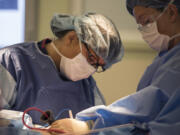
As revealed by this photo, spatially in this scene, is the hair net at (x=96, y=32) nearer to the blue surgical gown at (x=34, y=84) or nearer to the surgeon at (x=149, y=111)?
the blue surgical gown at (x=34, y=84)

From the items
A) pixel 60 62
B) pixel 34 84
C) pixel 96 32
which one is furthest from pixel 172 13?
pixel 34 84

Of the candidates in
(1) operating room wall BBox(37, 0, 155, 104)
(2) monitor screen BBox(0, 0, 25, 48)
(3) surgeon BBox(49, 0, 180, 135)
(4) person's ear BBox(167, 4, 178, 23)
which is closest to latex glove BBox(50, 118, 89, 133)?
(3) surgeon BBox(49, 0, 180, 135)

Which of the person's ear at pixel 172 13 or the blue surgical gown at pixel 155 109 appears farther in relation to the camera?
the person's ear at pixel 172 13

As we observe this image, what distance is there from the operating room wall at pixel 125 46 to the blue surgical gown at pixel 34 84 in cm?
57

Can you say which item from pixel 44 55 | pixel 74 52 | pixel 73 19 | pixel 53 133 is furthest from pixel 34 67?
pixel 53 133

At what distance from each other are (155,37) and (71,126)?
65cm

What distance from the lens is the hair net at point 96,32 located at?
142cm

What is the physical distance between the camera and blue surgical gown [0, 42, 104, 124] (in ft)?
4.31

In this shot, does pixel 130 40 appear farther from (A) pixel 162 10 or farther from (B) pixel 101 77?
(A) pixel 162 10

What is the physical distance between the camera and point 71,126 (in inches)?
39.4

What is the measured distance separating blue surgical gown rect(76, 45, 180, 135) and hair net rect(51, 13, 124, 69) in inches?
19.1

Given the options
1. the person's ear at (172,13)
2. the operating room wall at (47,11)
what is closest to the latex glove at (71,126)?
the person's ear at (172,13)

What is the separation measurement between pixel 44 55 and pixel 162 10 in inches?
27.3

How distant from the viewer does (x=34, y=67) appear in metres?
1.43
